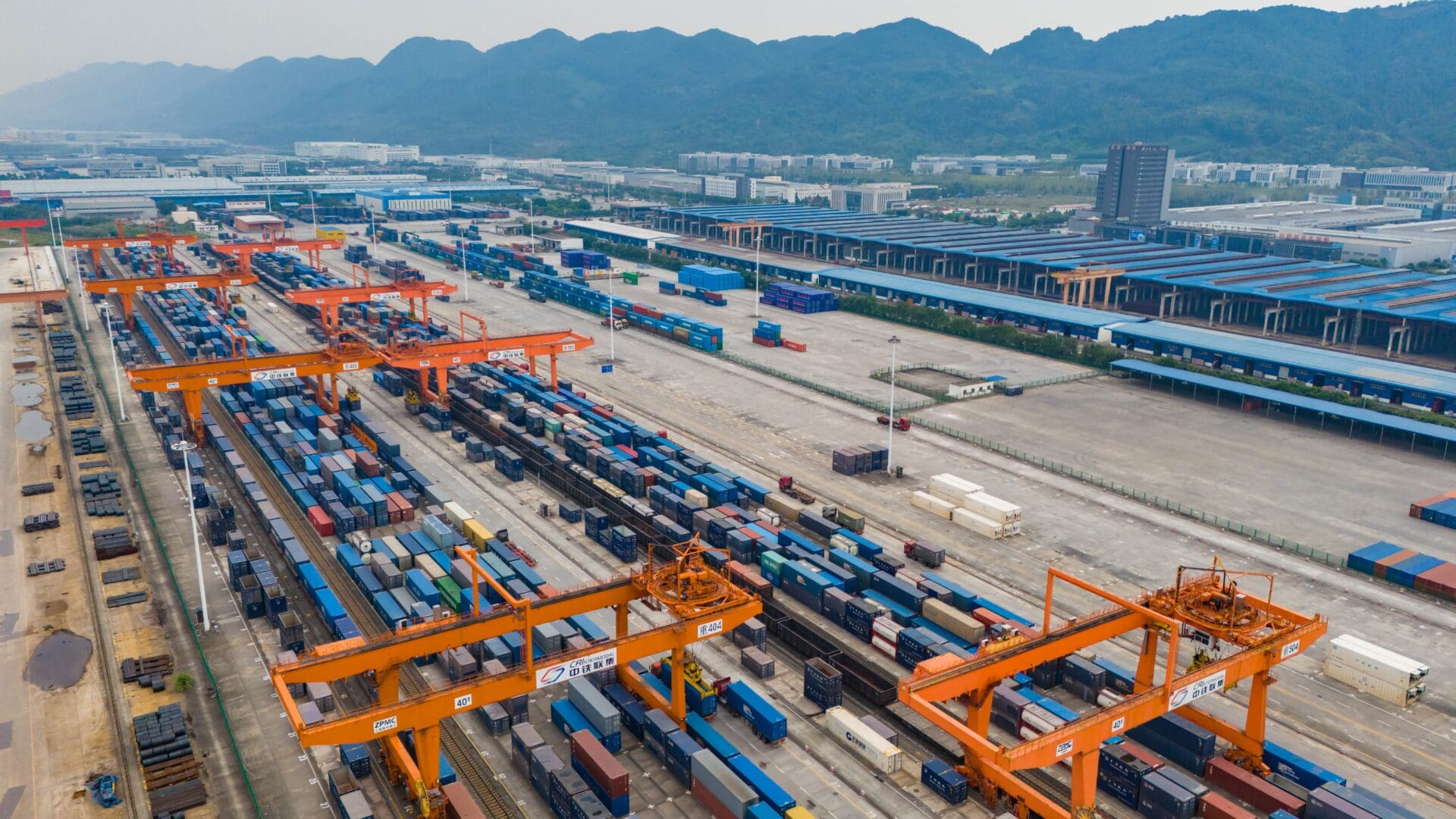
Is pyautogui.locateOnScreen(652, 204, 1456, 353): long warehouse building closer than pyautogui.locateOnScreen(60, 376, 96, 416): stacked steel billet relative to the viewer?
No

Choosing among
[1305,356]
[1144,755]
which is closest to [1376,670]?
[1144,755]

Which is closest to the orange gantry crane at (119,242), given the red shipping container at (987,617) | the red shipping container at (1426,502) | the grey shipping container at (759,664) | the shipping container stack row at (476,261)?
the shipping container stack row at (476,261)

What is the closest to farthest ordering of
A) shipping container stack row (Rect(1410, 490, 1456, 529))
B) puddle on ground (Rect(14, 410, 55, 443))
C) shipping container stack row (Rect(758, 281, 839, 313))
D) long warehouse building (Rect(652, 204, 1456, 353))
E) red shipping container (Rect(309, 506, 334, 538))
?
red shipping container (Rect(309, 506, 334, 538)) < shipping container stack row (Rect(1410, 490, 1456, 529)) < puddle on ground (Rect(14, 410, 55, 443)) < long warehouse building (Rect(652, 204, 1456, 353)) < shipping container stack row (Rect(758, 281, 839, 313))

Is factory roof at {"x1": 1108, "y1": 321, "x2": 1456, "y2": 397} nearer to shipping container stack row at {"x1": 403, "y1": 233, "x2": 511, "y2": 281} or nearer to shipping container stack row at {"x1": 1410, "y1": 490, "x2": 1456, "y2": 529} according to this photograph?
shipping container stack row at {"x1": 1410, "y1": 490, "x2": 1456, "y2": 529}

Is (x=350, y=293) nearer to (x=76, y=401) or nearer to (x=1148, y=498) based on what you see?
(x=76, y=401)

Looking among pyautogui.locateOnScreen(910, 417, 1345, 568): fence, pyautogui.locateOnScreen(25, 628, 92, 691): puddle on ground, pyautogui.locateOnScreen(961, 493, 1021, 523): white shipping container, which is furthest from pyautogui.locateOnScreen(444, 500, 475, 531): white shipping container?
pyautogui.locateOnScreen(910, 417, 1345, 568): fence
